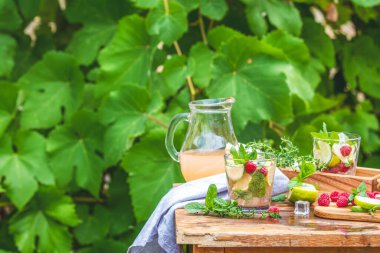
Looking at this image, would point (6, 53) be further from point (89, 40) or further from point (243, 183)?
point (243, 183)

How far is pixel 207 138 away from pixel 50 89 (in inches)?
56.9

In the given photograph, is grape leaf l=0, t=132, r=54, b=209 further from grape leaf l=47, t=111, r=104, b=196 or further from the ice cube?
the ice cube

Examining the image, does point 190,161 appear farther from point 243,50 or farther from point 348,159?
point 243,50

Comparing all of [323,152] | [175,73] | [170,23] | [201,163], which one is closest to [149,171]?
[175,73]

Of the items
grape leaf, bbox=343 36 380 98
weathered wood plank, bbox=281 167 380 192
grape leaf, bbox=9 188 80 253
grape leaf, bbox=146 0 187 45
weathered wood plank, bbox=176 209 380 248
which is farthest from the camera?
grape leaf, bbox=343 36 380 98

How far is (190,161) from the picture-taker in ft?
6.11

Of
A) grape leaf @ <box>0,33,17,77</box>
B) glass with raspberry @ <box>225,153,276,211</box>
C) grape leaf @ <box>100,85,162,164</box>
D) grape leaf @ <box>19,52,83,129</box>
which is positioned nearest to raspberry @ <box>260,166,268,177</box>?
glass with raspberry @ <box>225,153,276,211</box>

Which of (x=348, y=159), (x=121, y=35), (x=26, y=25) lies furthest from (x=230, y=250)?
(x=26, y=25)

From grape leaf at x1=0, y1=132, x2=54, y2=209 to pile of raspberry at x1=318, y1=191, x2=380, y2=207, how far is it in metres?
1.56

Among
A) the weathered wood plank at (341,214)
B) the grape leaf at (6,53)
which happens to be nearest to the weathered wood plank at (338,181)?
the weathered wood plank at (341,214)

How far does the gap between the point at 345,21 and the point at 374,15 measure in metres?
0.11

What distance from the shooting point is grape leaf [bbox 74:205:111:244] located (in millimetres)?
3209

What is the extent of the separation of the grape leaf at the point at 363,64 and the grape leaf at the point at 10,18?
122cm

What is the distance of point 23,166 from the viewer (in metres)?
3.05
